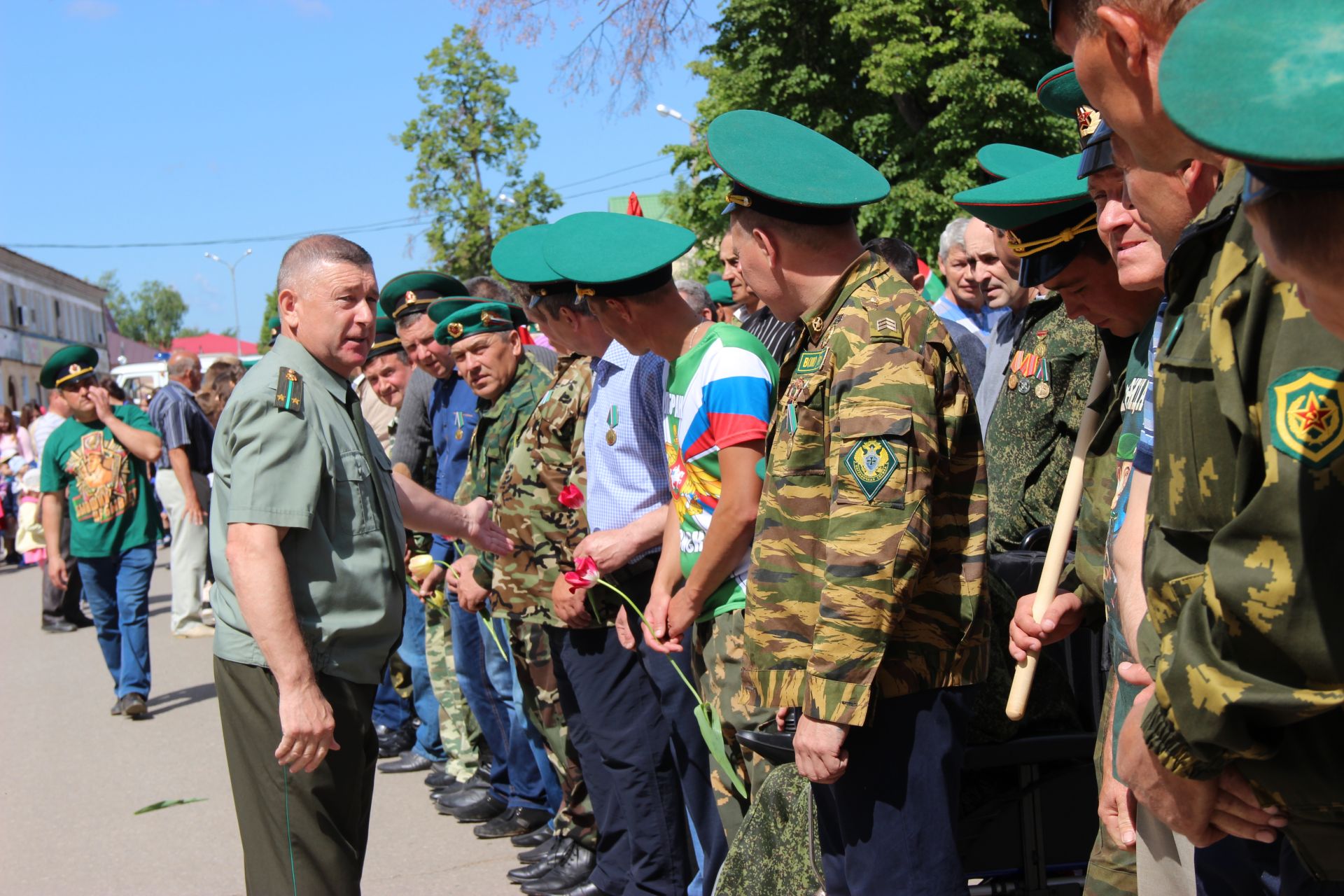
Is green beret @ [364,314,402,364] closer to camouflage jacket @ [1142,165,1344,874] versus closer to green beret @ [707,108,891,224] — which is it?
green beret @ [707,108,891,224]

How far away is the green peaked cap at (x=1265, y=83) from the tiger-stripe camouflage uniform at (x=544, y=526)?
3377 millimetres

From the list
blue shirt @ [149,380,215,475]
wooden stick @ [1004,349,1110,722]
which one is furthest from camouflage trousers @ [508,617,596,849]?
blue shirt @ [149,380,215,475]

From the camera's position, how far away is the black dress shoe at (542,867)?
4.84 metres

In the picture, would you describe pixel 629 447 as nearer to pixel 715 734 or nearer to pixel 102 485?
pixel 715 734

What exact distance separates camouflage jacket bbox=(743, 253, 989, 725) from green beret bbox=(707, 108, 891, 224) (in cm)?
16

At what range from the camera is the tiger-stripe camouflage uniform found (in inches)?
174

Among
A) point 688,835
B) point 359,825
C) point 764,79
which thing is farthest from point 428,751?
point 764,79

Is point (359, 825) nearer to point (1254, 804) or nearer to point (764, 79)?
point (1254, 804)

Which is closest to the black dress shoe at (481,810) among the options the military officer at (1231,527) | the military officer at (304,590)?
the military officer at (304,590)

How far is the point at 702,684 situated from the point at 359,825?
1.04m

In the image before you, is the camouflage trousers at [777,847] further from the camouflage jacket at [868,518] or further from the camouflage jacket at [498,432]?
the camouflage jacket at [498,432]

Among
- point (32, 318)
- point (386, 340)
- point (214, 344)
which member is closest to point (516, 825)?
point (386, 340)

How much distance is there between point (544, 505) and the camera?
14.7 feet

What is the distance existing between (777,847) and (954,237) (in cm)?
349
